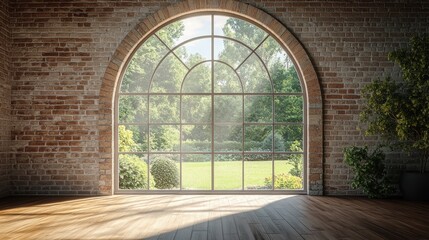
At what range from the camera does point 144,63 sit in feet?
27.6

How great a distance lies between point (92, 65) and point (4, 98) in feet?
4.93

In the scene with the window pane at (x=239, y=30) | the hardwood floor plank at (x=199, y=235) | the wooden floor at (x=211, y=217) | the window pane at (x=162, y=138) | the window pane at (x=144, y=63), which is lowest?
the wooden floor at (x=211, y=217)

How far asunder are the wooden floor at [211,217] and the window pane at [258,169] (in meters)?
2.28

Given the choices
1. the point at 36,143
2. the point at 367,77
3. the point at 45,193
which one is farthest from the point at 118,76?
the point at 367,77

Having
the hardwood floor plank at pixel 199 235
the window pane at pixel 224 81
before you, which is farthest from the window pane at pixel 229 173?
the hardwood floor plank at pixel 199 235

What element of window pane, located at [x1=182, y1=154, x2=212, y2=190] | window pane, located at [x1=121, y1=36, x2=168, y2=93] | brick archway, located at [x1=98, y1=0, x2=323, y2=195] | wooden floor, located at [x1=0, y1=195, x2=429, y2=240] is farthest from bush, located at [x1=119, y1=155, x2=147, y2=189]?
window pane, located at [x1=182, y1=154, x2=212, y2=190]

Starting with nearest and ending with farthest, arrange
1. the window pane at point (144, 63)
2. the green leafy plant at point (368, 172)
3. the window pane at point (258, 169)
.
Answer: the green leafy plant at point (368, 172) < the window pane at point (144, 63) < the window pane at point (258, 169)

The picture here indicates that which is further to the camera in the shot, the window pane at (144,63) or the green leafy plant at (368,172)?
the window pane at (144,63)

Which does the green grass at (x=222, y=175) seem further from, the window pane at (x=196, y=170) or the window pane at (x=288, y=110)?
the window pane at (x=288, y=110)

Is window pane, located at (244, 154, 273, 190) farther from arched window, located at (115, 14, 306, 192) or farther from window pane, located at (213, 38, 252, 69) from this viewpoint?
window pane, located at (213, 38, 252, 69)

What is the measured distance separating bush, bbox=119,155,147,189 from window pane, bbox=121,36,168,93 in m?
1.61

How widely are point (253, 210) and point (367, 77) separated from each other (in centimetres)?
319

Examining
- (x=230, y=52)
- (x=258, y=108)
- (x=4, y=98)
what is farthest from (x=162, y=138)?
(x=4, y=98)

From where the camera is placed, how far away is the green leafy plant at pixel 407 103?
599 centimetres
